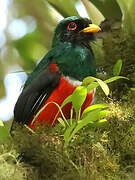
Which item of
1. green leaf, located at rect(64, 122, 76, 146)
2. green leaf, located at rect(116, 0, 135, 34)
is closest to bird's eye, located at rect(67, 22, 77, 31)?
green leaf, located at rect(116, 0, 135, 34)

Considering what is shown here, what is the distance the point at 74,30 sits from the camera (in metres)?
2.27

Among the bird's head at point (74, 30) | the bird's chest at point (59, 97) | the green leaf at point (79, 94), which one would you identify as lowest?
the bird's chest at point (59, 97)

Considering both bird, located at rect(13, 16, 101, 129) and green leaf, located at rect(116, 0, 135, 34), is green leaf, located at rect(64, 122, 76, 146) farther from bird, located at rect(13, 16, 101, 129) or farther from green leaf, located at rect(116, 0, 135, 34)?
green leaf, located at rect(116, 0, 135, 34)

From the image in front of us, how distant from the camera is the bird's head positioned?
7.21 feet

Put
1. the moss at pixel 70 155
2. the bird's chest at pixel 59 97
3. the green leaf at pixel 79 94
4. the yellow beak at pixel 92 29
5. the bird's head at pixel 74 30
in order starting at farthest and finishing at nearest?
the bird's head at pixel 74 30 < the yellow beak at pixel 92 29 < the bird's chest at pixel 59 97 < the green leaf at pixel 79 94 < the moss at pixel 70 155

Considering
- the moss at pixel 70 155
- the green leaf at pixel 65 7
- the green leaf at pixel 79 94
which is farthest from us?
the green leaf at pixel 65 7

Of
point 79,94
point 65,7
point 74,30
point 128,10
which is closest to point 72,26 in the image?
point 74,30

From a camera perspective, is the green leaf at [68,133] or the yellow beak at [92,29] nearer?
the green leaf at [68,133]

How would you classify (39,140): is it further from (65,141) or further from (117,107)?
(117,107)

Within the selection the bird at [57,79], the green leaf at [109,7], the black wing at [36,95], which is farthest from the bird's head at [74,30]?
the black wing at [36,95]

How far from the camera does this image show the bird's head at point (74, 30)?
220 centimetres

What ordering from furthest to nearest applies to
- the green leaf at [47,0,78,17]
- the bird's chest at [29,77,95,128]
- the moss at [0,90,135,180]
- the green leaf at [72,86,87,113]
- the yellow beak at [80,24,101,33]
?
the green leaf at [47,0,78,17] → the yellow beak at [80,24,101,33] → the bird's chest at [29,77,95,128] → the green leaf at [72,86,87,113] → the moss at [0,90,135,180]

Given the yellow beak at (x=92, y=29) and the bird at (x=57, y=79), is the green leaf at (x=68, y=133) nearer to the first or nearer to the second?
the bird at (x=57, y=79)

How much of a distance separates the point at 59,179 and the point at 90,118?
247 millimetres
